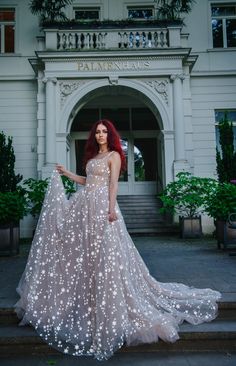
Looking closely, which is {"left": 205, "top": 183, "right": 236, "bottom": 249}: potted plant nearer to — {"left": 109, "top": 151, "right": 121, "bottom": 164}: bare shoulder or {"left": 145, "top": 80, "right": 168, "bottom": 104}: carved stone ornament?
{"left": 109, "top": 151, "right": 121, "bottom": 164}: bare shoulder

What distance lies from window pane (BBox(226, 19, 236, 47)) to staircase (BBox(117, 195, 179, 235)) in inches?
233

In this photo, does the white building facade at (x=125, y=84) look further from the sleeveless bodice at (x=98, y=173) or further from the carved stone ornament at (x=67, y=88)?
the sleeveless bodice at (x=98, y=173)

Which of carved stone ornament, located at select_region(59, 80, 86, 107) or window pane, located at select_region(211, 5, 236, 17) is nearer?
carved stone ornament, located at select_region(59, 80, 86, 107)

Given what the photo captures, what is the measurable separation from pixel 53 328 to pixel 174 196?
6.85 meters

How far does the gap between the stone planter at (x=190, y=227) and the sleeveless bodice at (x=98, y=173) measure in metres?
6.28

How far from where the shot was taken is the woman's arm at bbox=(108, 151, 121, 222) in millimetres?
3135

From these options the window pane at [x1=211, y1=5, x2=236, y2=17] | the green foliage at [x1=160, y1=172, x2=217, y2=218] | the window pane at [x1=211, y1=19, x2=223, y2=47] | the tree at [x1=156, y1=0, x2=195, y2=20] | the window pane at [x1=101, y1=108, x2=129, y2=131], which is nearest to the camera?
the green foliage at [x1=160, y1=172, x2=217, y2=218]

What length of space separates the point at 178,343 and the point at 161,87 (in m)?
8.69

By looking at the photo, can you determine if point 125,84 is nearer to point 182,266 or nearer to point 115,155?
point 182,266

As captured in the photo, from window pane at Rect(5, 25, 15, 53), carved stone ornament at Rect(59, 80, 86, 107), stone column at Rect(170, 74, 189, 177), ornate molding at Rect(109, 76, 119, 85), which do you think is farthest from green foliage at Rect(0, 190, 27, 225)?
window pane at Rect(5, 25, 15, 53)

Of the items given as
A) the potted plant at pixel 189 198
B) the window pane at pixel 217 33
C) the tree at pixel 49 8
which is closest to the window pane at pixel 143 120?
the window pane at pixel 217 33

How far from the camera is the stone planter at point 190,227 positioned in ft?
30.1

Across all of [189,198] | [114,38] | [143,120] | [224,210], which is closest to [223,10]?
[114,38]

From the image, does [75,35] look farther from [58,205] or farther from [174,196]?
[58,205]
